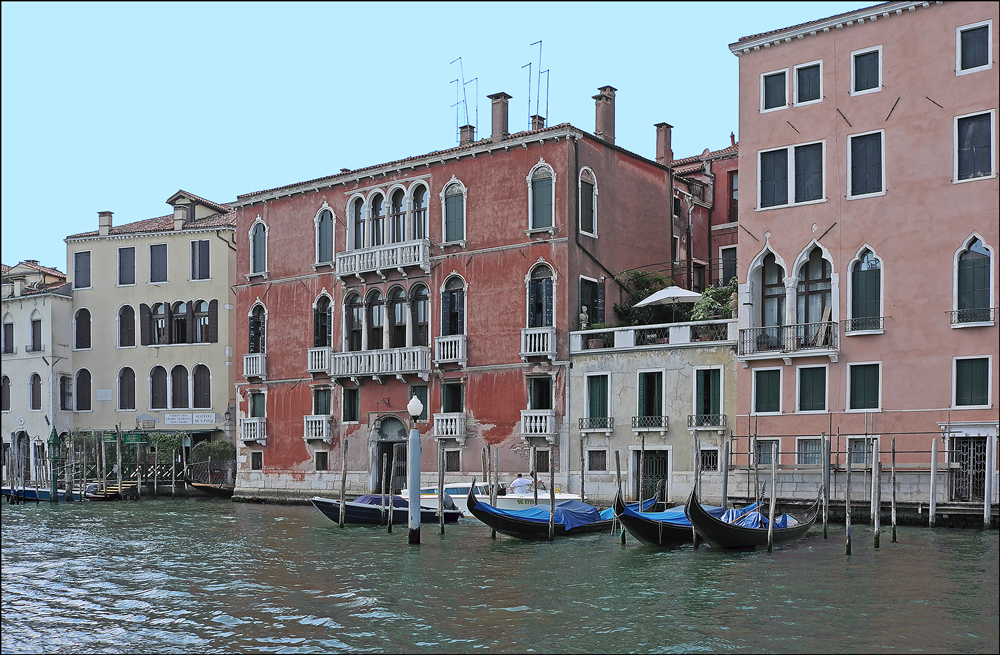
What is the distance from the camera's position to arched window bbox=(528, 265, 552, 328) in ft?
80.0

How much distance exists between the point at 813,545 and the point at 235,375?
1961 cm

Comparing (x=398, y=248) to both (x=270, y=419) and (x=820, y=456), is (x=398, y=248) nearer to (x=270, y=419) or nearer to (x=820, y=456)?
(x=270, y=419)

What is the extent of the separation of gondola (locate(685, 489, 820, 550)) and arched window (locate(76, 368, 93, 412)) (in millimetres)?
24198

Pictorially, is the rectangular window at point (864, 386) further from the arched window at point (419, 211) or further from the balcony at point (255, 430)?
the balcony at point (255, 430)

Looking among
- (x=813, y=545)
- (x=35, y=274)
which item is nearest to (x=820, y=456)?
(x=813, y=545)

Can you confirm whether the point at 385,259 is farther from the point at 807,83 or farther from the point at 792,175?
the point at 807,83

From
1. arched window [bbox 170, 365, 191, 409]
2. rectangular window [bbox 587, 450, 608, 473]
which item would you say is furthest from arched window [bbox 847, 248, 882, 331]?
arched window [bbox 170, 365, 191, 409]

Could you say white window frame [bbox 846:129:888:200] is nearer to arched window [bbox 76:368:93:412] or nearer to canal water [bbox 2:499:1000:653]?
canal water [bbox 2:499:1000:653]

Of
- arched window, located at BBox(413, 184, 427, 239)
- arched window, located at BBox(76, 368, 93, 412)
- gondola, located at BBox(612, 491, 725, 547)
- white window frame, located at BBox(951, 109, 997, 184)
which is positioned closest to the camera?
gondola, located at BBox(612, 491, 725, 547)

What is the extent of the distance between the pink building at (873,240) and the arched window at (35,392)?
23.4m

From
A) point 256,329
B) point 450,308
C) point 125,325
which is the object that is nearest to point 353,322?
point 450,308

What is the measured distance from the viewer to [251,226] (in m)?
30.5

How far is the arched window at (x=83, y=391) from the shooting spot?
114 ft

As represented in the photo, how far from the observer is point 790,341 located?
21.4 m
